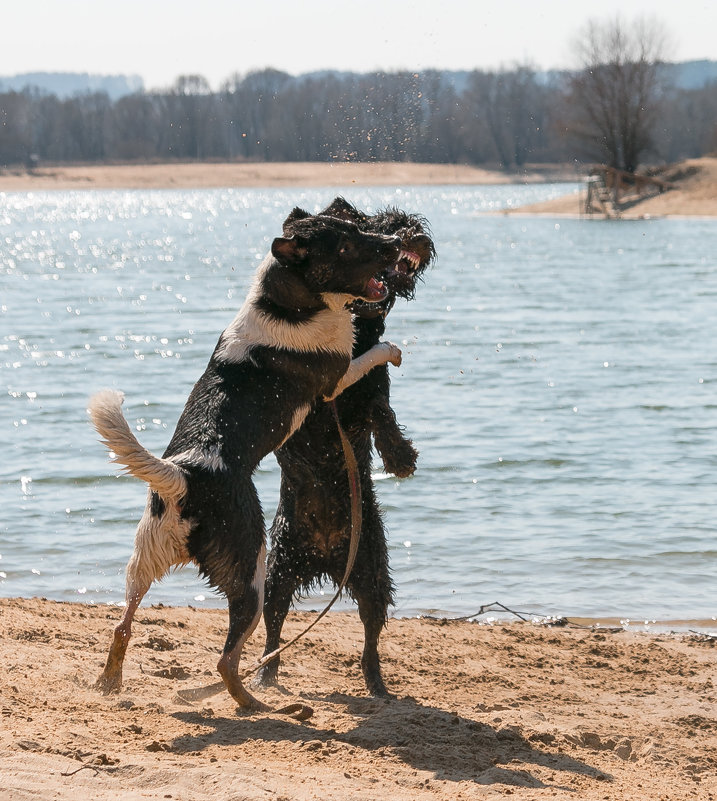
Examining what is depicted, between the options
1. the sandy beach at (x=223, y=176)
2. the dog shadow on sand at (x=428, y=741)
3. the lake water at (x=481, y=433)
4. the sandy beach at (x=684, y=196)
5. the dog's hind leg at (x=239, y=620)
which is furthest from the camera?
the sandy beach at (x=223, y=176)

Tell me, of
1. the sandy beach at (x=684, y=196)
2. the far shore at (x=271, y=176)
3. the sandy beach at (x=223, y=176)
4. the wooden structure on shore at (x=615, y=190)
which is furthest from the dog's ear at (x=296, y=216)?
the sandy beach at (x=223, y=176)

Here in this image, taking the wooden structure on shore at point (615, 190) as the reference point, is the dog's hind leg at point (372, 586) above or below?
below

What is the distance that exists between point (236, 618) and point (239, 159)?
87327 mm

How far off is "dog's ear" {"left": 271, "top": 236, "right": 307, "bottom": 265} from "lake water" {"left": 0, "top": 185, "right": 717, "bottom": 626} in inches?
105

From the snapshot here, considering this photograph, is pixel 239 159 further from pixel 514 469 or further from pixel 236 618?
pixel 236 618

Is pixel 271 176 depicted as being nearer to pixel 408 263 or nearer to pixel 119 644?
pixel 408 263

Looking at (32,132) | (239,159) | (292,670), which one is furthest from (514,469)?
(32,132)

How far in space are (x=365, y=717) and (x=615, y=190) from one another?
56876 millimetres

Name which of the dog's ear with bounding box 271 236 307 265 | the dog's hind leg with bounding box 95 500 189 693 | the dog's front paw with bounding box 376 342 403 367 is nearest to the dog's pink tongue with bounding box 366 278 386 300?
the dog's front paw with bounding box 376 342 403 367

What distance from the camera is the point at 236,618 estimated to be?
4.56 m

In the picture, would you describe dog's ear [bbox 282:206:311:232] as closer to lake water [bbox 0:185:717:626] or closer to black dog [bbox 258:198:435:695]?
black dog [bbox 258:198:435:695]

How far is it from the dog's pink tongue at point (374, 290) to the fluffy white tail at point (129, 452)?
1.38 metres

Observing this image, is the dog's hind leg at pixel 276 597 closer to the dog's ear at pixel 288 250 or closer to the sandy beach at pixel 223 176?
the dog's ear at pixel 288 250

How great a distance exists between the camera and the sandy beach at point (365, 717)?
3803mm
